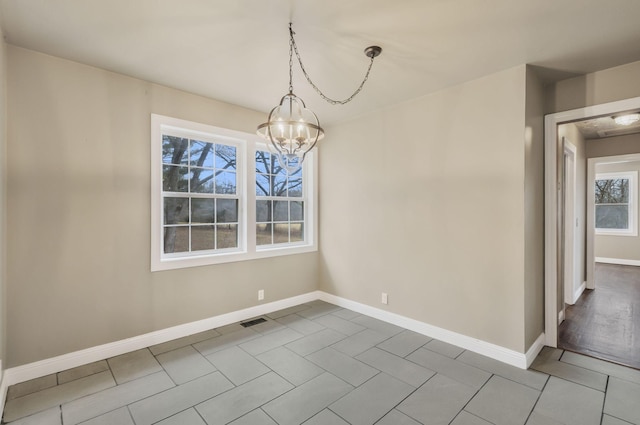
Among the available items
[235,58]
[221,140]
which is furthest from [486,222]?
[221,140]

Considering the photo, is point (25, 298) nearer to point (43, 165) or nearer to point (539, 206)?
point (43, 165)

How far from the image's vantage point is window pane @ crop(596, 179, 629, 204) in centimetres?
726

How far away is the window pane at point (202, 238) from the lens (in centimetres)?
339

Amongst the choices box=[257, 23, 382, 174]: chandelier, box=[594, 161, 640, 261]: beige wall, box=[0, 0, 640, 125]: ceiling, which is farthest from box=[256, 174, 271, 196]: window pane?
box=[594, 161, 640, 261]: beige wall

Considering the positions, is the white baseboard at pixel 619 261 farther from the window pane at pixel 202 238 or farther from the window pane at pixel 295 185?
the window pane at pixel 202 238

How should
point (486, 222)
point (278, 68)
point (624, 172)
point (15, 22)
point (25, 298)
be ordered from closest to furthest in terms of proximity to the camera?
point (15, 22) → point (25, 298) → point (278, 68) → point (486, 222) → point (624, 172)

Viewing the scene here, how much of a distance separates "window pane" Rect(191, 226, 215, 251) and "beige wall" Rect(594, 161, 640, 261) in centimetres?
874

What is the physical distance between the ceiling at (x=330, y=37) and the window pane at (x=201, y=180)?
94 cm

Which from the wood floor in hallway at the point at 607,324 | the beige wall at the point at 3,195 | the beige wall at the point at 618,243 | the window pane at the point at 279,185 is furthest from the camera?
the beige wall at the point at 618,243

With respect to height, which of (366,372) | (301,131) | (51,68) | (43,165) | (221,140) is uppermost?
(51,68)

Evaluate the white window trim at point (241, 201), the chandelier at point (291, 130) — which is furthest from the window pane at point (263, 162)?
the chandelier at point (291, 130)

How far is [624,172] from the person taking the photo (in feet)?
23.4

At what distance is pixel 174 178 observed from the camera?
10.7ft

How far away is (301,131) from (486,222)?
6.43 ft
